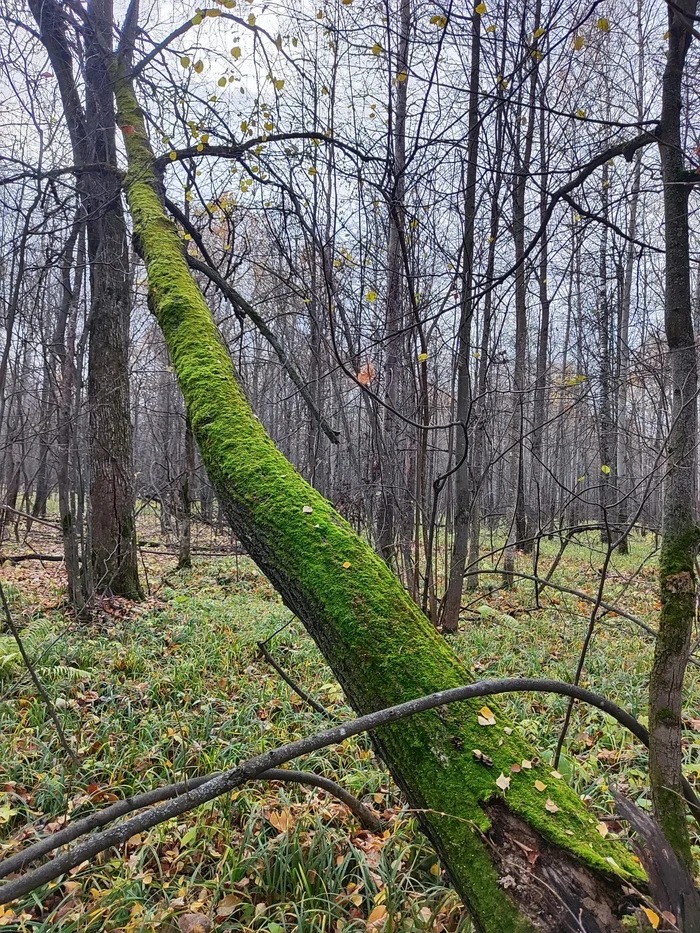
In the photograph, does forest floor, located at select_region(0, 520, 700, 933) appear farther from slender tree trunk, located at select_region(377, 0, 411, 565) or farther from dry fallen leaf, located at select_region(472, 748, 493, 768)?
slender tree trunk, located at select_region(377, 0, 411, 565)

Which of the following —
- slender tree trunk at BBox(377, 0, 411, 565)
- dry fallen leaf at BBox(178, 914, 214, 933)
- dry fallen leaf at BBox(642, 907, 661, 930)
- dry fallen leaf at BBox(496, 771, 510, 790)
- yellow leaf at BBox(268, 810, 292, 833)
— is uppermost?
slender tree trunk at BBox(377, 0, 411, 565)

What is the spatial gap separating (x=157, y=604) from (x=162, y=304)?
166 inches

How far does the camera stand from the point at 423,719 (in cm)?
134

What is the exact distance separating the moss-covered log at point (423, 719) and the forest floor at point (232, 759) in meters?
0.81

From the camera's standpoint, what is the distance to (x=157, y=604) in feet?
19.3

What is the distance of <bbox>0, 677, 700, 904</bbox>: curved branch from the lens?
778 millimetres

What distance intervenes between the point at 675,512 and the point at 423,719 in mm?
1113

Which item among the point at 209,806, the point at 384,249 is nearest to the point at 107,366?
the point at 384,249

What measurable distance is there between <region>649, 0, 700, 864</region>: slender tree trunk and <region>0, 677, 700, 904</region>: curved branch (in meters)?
→ 0.47

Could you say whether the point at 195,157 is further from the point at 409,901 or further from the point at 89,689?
the point at 409,901

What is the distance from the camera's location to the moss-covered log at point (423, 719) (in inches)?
44.3

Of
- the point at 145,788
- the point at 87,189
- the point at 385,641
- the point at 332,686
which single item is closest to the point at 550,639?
the point at 332,686

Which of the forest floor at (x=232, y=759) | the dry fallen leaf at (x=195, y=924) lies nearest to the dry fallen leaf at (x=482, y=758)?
the forest floor at (x=232, y=759)

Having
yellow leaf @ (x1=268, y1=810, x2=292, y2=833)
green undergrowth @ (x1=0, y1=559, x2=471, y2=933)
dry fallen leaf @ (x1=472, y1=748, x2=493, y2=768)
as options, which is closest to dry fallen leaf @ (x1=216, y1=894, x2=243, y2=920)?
green undergrowth @ (x1=0, y1=559, x2=471, y2=933)
